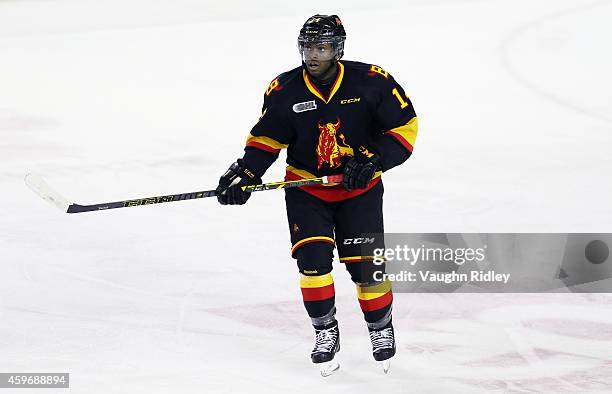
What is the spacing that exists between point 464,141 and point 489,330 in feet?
9.50

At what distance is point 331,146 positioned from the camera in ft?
15.7

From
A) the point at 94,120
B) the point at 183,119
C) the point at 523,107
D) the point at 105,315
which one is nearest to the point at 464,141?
the point at 523,107

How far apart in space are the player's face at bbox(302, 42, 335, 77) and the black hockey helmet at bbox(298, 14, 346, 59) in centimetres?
2

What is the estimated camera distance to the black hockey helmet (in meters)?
4.68

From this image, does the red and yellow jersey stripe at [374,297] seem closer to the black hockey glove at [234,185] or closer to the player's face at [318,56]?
the black hockey glove at [234,185]

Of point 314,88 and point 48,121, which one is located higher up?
point 314,88

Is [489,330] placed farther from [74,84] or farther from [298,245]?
[74,84]

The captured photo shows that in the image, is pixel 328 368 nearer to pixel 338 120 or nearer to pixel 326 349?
pixel 326 349

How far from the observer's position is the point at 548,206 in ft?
22.3

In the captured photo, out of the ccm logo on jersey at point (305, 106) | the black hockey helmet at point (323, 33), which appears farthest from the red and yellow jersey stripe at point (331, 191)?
the black hockey helmet at point (323, 33)

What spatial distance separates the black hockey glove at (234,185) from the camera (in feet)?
15.9


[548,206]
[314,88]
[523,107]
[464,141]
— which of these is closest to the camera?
[314,88]

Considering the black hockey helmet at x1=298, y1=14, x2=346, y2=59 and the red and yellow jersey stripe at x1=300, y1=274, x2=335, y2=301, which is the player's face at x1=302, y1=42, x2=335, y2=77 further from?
the red and yellow jersey stripe at x1=300, y1=274, x2=335, y2=301

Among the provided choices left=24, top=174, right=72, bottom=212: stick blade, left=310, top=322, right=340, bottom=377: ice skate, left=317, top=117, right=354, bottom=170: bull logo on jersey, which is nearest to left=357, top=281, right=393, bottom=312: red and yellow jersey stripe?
left=310, top=322, right=340, bottom=377: ice skate
